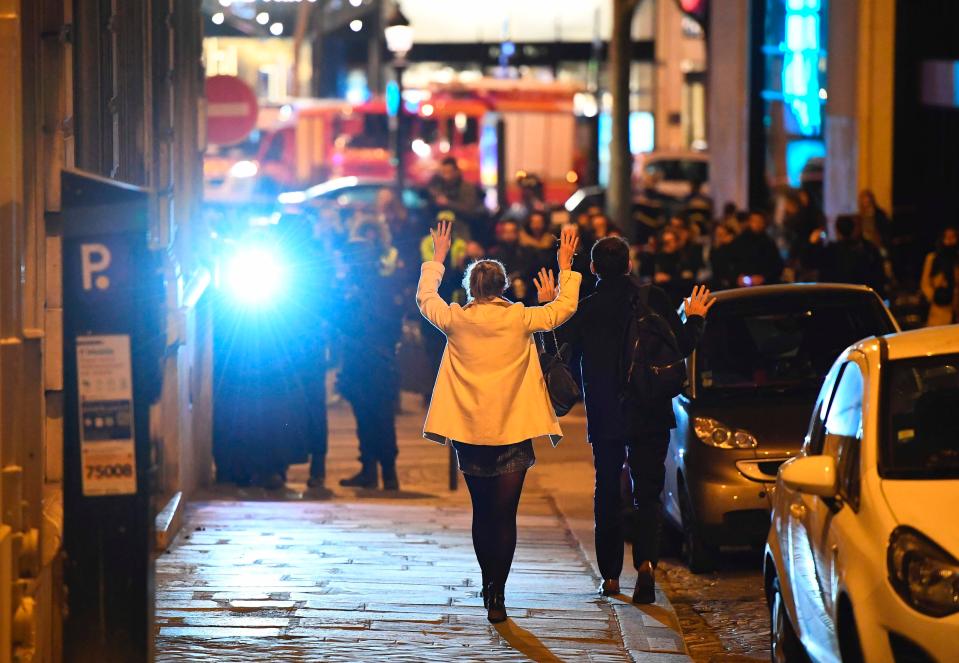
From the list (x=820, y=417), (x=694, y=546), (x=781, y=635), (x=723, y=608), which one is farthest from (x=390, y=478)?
(x=820, y=417)

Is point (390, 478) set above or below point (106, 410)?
below

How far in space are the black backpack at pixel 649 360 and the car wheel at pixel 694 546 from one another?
4.39 ft

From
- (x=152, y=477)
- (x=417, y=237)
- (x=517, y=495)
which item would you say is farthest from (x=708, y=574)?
(x=417, y=237)

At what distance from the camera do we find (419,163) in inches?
1516

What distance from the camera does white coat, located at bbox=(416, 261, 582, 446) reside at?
26.6 feet

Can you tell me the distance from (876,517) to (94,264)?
2.60m

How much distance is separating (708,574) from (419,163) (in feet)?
96.0

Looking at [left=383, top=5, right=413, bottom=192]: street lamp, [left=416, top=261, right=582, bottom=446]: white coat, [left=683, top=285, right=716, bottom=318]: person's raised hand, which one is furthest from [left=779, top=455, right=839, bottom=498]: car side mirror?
[left=383, top=5, right=413, bottom=192]: street lamp

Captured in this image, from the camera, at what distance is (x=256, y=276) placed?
1246cm

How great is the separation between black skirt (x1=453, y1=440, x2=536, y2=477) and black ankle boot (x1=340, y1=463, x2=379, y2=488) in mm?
4981

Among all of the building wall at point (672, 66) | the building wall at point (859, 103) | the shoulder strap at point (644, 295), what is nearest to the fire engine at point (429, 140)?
the building wall at point (859, 103)

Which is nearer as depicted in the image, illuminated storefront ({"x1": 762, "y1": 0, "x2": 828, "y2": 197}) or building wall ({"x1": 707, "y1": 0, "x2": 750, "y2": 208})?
illuminated storefront ({"x1": 762, "y1": 0, "x2": 828, "y2": 197})

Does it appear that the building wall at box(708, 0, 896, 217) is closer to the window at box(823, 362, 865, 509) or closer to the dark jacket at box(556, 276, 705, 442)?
the dark jacket at box(556, 276, 705, 442)

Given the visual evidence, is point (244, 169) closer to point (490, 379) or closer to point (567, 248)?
point (567, 248)
